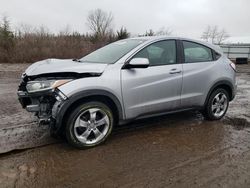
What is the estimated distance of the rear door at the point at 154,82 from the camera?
158 inches

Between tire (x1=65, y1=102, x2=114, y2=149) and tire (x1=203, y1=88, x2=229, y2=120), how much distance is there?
2.24 metres

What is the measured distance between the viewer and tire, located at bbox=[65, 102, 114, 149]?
3.64 m

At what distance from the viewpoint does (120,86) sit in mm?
3887

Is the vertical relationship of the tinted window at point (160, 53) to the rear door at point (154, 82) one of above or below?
above

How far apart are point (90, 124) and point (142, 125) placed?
4.57ft

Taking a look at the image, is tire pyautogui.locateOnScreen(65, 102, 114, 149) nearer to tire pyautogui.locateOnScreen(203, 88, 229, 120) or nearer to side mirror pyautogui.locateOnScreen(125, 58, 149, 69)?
side mirror pyautogui.locateOnScreen(125, 58, 149, 69)

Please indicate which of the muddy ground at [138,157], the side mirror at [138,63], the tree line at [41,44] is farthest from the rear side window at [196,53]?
the tree line at [41,44]

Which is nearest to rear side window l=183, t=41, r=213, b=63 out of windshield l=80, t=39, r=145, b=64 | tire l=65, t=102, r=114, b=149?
windshield l=80, t=39, r=145, b=64

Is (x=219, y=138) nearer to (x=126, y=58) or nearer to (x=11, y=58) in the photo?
(x=126, y=58)

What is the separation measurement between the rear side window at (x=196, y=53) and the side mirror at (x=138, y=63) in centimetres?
111

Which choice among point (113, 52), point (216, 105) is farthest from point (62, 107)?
→ point (216, 105)

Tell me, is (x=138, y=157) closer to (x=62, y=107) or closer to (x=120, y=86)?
(x=120, y=86)

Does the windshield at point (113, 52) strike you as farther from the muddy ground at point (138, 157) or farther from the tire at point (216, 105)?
the tire at point (216, 105)

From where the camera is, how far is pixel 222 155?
3689mm
